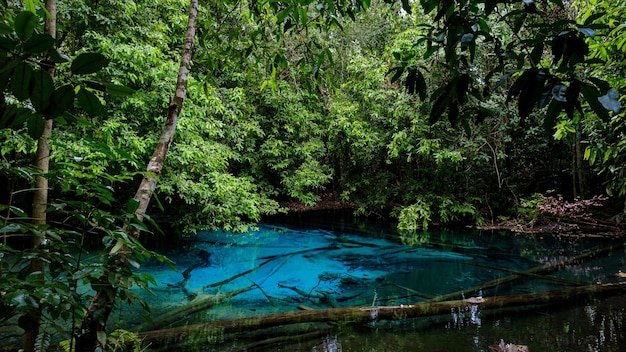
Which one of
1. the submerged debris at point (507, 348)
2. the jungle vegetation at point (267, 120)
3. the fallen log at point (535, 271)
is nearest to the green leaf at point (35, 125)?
the jungle vegetation at point (267, 120)

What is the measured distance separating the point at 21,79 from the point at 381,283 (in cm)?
458

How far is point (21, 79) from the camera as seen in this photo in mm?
439

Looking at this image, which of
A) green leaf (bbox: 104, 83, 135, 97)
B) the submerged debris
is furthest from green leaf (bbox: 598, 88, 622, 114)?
the submerged debris

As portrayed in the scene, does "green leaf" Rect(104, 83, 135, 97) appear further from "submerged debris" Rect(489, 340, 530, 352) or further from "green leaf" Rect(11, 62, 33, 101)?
"submerged debris" Rect(489, 340, 530, 352)

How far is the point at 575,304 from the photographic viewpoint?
3.26 meters

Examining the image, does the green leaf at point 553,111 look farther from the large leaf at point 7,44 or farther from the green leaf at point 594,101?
the large leaf at point 7,44

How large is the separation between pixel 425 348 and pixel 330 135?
8231 mm

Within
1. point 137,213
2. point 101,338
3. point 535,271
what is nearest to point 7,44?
point 137,213

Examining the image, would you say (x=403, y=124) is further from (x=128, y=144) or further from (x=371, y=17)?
(x=128, y=144)

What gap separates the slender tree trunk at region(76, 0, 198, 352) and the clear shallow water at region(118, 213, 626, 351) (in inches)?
58.8

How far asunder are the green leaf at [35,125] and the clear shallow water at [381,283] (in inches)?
97.9

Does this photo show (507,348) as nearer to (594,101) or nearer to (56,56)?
(594,101)

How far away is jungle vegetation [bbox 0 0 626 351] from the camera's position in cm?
66

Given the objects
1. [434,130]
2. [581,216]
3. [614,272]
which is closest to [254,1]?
[614,272]
